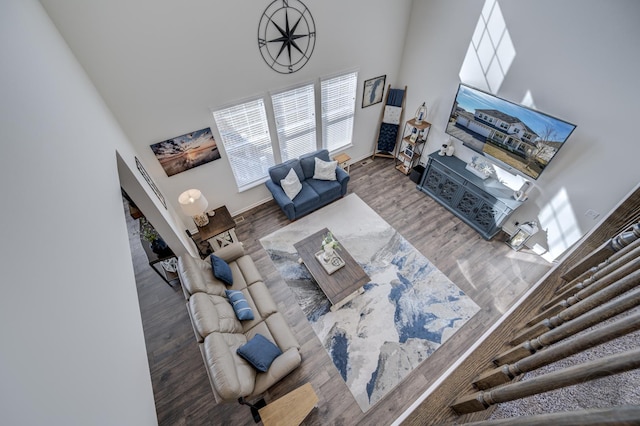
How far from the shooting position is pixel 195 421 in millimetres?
2955

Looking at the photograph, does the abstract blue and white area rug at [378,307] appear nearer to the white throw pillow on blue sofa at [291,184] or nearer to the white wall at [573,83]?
the white throw pillow on blue sofa at [291,184]

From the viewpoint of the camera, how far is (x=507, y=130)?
13.2 ft

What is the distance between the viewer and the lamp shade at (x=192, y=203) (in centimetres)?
380

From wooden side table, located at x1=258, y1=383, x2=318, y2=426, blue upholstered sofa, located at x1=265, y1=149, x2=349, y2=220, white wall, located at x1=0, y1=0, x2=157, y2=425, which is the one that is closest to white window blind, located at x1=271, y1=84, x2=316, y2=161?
blue upholstered sofa, located at x1=265, y1=149, x2=349, y2=220

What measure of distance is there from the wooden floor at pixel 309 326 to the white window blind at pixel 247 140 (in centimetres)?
76

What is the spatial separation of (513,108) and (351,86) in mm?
2690

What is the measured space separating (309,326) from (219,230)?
2.08 m

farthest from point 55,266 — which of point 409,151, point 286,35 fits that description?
point 409,151

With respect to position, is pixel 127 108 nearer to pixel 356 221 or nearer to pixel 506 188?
pixel 356 221

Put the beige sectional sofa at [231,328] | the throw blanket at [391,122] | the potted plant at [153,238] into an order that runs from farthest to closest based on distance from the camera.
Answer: the throw blanket at [391,122]
the potted plant at [153,238]
the beige sectional sofa at [231,328]

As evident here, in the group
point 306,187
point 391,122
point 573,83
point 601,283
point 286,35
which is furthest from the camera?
point 391,122

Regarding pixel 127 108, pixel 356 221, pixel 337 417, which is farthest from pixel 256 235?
pixel 337 417

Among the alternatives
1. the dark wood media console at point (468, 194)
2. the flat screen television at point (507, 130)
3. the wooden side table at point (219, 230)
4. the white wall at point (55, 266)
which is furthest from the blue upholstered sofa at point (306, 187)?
the white wall at point (55, 266)

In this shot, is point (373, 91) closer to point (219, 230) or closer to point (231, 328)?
point (219, 230)
